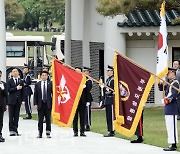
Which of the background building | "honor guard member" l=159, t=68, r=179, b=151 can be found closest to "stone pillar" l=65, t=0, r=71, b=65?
the background building

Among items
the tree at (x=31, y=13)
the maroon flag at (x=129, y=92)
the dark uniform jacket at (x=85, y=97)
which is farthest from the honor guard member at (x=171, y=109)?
the tree at (x=31, y=13)

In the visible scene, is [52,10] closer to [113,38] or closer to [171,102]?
[113,38]

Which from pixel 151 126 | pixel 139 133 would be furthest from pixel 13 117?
pixel 151 126

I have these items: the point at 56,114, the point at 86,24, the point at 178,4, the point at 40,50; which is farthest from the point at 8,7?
the point at 56,114

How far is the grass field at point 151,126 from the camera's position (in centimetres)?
1881

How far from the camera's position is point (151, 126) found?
22.7 meters

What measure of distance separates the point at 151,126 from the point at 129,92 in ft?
16.3

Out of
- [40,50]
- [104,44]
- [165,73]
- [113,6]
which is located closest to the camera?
[165,73]

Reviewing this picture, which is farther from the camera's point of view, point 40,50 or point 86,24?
point 40,50

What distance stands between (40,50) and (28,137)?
31.6m

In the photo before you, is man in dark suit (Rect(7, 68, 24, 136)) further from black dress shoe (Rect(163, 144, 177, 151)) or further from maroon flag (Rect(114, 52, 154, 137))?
black dress shoe (Rect(163, 144, 177, 151))

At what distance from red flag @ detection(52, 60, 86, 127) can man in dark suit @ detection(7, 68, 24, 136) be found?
4.48 feet

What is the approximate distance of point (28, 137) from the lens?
20000 millimetres

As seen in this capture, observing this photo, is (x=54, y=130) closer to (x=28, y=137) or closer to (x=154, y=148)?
(x=28, y=137)
